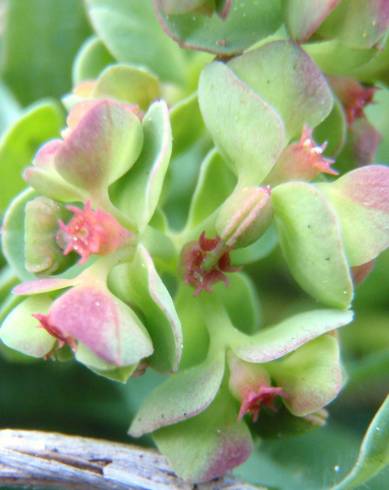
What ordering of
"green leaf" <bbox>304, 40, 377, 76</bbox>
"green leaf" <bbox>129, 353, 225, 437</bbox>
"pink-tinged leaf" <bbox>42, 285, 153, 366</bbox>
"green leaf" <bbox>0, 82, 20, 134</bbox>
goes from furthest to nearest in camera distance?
"green leaf" <bbox>0, 82, 20, 134</bbox> < "green leaf" <bbox>304, 40, 377, 76</bbox> < "green leaf" <bbox>129, 353, 225, 437</bbox> < "pink-tinged leaf" <bbox>42, 285, 153, 366</bbox>

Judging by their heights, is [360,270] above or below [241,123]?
below

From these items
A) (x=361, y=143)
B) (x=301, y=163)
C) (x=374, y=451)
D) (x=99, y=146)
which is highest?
(x=99, y=146)

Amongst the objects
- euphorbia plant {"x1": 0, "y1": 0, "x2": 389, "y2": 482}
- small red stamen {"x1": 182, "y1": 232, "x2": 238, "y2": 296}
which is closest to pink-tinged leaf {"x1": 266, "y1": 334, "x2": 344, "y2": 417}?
euphorbia plant {"x1": 0, "y1": 0, "x2": 389, "y2": 482}

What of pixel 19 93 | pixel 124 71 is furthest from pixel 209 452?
pixel 19 93

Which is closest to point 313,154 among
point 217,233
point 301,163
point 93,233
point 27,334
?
point 301,163

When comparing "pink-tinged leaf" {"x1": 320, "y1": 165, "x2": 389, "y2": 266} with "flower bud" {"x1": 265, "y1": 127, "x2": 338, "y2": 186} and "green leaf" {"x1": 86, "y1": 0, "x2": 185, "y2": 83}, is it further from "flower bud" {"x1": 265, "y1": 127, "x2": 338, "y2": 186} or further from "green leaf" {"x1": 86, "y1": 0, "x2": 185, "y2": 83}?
"green leaf" {"x1": 86, "y1": 0, "x2": 185, "y2": 83}

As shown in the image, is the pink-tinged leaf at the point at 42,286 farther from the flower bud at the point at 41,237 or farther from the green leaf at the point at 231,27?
the green leaf at the point at 231,27

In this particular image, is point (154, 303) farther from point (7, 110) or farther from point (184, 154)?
point (7, 110)

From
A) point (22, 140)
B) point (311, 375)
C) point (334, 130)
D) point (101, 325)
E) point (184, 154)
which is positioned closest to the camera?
point (101, 325)
